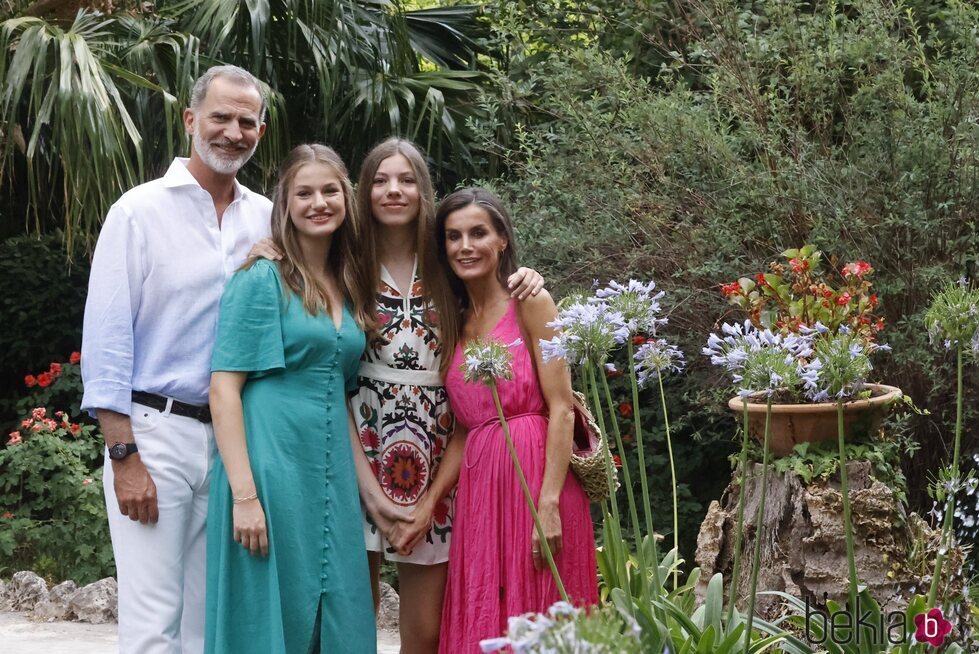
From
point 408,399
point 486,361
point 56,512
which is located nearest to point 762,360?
point 486,361

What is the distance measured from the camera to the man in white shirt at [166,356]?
10.2ft

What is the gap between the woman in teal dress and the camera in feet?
10.2

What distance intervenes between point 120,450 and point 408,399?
0.83m

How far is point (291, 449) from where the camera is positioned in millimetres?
3193

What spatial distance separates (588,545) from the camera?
3363 millimetres

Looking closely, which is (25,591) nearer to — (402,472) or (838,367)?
(402,472)

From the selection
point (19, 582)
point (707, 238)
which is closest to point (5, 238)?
point (19, 582)

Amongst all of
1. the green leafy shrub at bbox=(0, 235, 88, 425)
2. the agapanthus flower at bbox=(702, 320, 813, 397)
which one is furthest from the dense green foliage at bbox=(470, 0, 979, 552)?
the green leafy shrub at bbox=(0, 235, 88, 425)

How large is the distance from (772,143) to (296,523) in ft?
10.3

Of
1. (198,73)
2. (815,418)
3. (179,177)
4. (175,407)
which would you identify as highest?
(198,73)

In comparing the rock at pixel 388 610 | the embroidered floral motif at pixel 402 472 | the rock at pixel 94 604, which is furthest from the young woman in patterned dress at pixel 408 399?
the rock at pixel 94 604

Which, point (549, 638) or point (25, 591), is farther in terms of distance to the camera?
point (25, 591)

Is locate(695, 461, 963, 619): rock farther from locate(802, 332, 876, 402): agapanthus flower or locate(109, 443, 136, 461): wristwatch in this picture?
locate(109, 443, 136, 461): wristwatch

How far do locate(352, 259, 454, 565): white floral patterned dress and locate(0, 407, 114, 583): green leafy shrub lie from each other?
3.57 m
